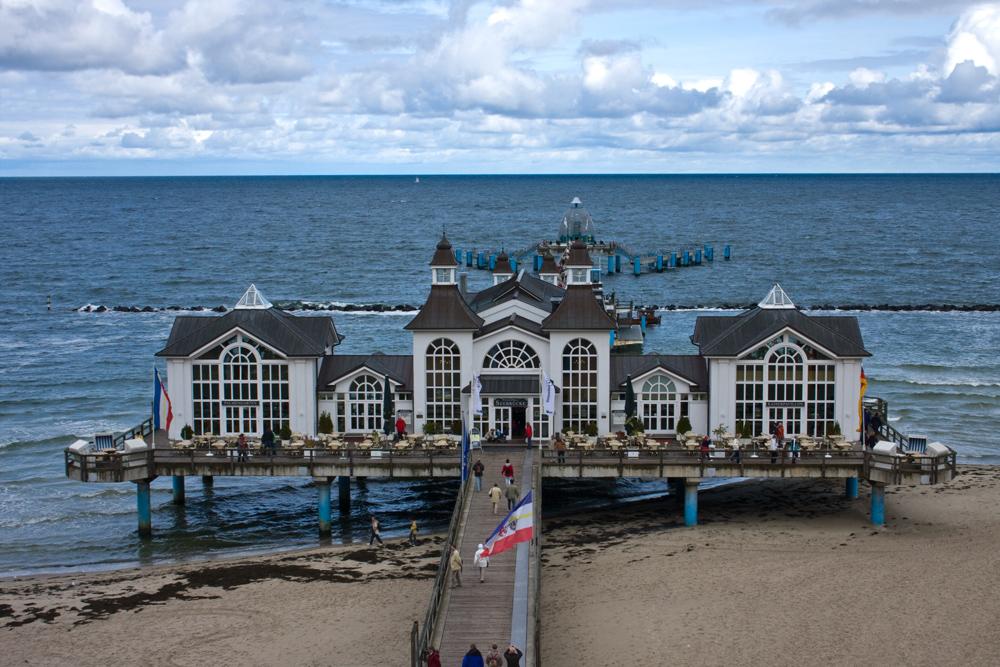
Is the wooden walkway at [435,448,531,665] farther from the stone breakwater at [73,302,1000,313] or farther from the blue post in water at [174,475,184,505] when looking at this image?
the stone breakwater at [73,302,1000,313]

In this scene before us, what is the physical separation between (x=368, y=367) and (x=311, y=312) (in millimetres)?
54450

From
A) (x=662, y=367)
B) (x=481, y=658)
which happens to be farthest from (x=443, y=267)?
(x=481, y=658)

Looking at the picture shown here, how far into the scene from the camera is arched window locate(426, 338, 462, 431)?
39188mm

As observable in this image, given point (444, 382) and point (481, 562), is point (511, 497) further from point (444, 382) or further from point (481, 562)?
point (444, 382)

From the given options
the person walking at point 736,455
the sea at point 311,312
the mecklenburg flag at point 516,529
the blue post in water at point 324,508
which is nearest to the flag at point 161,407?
the sea at point 311,312

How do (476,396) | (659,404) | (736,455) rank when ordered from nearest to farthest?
(736,455) < (476,396) < (659,404)

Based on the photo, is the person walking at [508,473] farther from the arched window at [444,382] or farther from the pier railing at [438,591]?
the arched window at [444,382]

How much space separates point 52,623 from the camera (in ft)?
93.6

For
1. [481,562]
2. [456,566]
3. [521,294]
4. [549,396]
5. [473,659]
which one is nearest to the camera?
[473,659]

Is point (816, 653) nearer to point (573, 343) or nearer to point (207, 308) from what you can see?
point (573, 343)

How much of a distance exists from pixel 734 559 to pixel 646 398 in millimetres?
8400

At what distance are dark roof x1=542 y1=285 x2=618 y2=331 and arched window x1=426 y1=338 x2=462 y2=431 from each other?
11.7ft

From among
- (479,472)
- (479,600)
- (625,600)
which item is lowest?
(625,600)

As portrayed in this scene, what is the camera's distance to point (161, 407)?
39.2 meters
